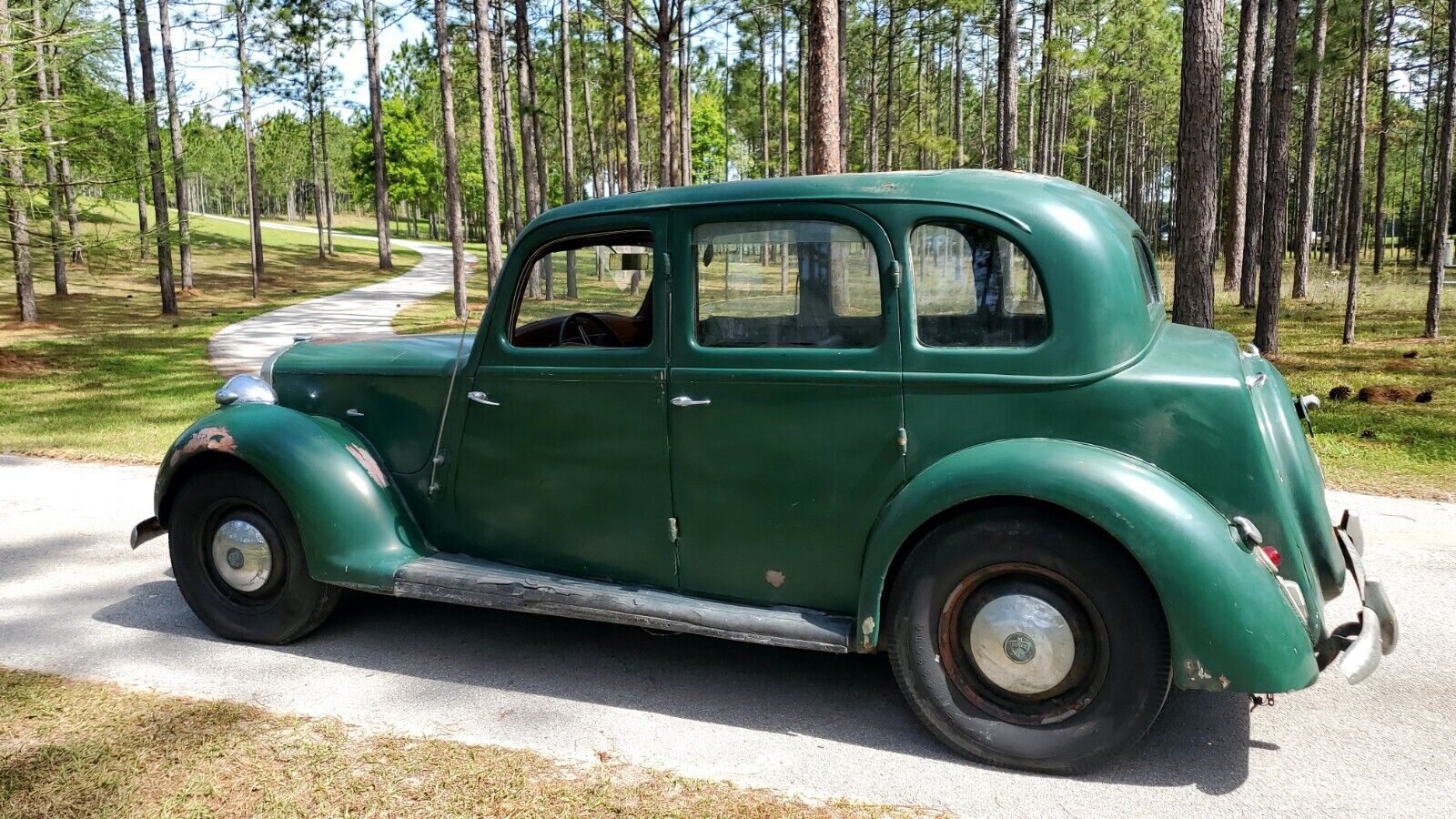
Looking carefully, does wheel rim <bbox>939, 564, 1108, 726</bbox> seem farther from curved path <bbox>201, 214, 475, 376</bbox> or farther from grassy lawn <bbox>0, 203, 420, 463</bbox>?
curved path <bbox>201, 214, 475, 376</bbox>

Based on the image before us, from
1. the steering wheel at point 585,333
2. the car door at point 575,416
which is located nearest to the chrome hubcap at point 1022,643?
the car door at point 575,416

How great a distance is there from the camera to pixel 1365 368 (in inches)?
493

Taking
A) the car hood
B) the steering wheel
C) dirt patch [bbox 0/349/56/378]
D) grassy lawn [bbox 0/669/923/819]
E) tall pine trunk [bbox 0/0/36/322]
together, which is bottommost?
grassy lawn [bbox 0/669/923/819]

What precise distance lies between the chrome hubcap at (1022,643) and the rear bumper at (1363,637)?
82 cm

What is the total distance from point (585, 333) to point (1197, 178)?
24.7ft

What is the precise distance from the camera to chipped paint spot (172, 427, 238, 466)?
14.3 feet

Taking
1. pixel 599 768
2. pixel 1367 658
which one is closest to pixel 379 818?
pixel 599 768

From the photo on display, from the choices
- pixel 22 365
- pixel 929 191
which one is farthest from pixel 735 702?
pixel 22 365

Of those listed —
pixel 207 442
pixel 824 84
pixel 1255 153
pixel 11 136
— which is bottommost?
pixel 207 442

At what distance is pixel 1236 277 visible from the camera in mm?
23719

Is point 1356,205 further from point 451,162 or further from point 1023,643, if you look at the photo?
point 451,162

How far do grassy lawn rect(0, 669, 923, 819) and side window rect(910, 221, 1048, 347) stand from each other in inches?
61.5

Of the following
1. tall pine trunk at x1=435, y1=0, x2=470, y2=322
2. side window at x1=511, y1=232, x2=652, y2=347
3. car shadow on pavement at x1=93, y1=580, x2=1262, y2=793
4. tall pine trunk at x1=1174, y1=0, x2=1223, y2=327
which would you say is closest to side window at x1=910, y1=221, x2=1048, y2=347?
side window at x1=511, y1=232, x2=652, y2=347

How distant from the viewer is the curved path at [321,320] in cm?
1639
